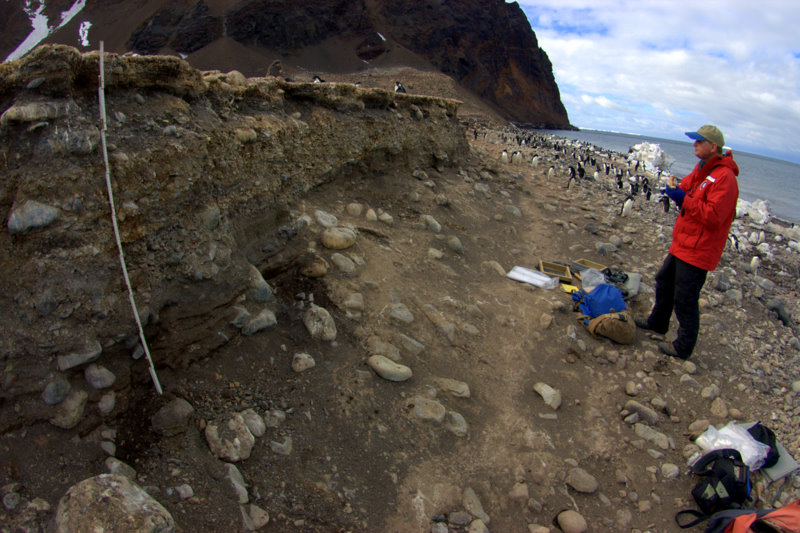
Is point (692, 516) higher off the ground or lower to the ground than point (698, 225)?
lower

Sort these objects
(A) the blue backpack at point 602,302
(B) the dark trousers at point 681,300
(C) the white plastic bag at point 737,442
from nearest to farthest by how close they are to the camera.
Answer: (C) the white plastic bag at point 737,442
(B) the dark trousers at point 681,300
(A) the blue backpack at point 602,302

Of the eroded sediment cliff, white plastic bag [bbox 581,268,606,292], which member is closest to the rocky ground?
the eroded sediment cliff

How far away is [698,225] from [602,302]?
4.02ft

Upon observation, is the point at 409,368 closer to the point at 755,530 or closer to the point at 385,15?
the point at 755,530

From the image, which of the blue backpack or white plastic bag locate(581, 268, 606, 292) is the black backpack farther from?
white plastic bag locate(581, 268, 606, 292)

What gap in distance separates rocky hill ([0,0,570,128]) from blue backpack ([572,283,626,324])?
31633 mm

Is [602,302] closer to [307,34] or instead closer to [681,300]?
[681,300]

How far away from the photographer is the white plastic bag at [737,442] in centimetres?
306

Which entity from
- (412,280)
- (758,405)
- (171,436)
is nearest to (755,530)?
(758,405)

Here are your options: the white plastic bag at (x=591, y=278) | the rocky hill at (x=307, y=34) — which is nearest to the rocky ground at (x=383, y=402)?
the white plastic bag at (x=591, y=278)

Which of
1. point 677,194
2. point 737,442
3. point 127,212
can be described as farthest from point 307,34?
point 737,442

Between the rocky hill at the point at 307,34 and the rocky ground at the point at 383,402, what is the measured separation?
3168 cm

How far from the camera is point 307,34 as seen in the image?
141 ft

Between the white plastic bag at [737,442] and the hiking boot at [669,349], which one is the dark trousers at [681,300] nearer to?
the hiking boot at [669,349]
